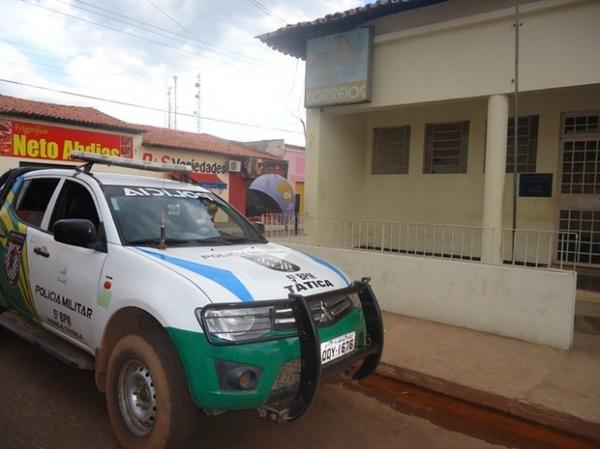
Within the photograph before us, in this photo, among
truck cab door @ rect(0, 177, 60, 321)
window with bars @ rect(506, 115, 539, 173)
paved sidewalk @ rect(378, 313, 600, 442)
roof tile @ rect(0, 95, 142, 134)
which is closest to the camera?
paved sidewalk @ rect(378, 313, 600, 442)

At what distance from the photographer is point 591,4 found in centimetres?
575

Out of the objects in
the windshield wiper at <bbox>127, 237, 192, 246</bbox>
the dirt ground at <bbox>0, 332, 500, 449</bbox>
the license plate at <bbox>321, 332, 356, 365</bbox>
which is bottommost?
the dirt ground at <bbox>0, 332, 500, 449</bbox>

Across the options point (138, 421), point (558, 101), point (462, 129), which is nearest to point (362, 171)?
point (462, 129)

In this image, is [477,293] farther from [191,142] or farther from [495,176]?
[191,142]

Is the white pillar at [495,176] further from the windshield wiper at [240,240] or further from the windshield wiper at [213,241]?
the windshield wiper at [213,241]

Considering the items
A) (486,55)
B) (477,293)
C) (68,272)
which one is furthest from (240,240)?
(486,55)

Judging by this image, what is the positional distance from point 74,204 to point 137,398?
1831mm

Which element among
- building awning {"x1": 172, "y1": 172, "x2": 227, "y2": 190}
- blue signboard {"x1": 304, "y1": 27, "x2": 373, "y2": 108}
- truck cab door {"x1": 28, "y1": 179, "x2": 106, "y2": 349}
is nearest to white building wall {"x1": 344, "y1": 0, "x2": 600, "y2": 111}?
blue signboard {"x1": 304, "y1": 27, "x2": 373, "y2": 108}

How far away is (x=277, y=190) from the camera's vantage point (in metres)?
11.1

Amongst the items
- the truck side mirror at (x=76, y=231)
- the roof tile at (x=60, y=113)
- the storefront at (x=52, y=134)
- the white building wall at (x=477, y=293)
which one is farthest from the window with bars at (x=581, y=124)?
the roof tile at (x=60, y=113)

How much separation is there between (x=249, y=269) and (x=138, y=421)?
1184 millimetres

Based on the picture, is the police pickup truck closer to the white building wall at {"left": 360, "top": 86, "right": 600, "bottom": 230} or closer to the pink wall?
the white building wall at {"left": 360, "top": 86, "right": 600, "bottom": 230}

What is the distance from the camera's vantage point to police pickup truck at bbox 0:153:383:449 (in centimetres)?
264

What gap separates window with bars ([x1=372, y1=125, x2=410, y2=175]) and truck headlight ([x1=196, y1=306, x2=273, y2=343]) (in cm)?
737
